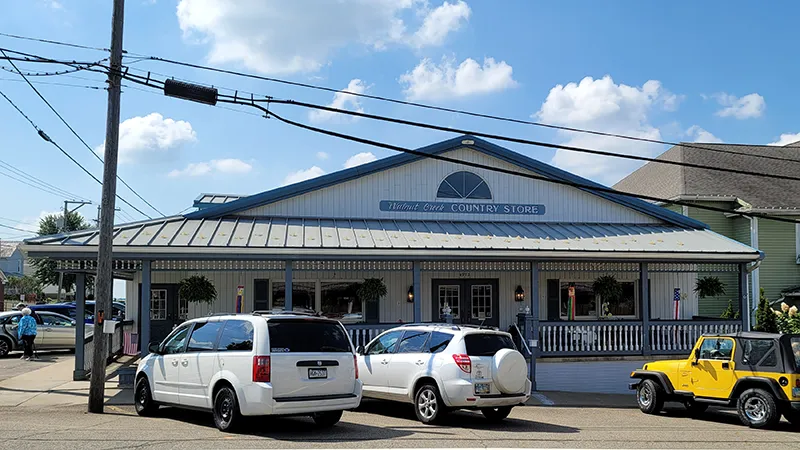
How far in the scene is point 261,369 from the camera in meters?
10.2

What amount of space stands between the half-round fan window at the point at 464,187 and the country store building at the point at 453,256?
3 centimetres

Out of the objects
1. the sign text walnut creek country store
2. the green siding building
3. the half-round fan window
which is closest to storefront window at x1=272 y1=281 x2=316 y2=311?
the sign text walnut creek country store

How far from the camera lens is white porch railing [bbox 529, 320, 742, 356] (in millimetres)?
18953

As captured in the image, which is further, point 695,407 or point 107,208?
point 695,407

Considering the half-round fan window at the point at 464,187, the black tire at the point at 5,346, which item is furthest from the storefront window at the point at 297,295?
the black tire at the point at 5,346

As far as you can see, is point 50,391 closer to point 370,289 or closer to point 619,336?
point 370,289

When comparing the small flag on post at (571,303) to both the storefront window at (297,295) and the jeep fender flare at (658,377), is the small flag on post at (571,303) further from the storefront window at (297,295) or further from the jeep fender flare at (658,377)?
the storefront window at (297,295)

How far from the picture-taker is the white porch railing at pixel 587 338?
18.9 m

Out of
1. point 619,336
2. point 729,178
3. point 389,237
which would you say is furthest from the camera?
point 729,178

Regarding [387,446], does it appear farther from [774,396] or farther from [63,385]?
[63,385]

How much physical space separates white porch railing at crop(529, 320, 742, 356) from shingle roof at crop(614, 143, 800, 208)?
1051 cm

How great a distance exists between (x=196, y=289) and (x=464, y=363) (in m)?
9.41

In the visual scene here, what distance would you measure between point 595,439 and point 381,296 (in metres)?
10.3

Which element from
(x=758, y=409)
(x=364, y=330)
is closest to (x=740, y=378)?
(x=758, y=409)
